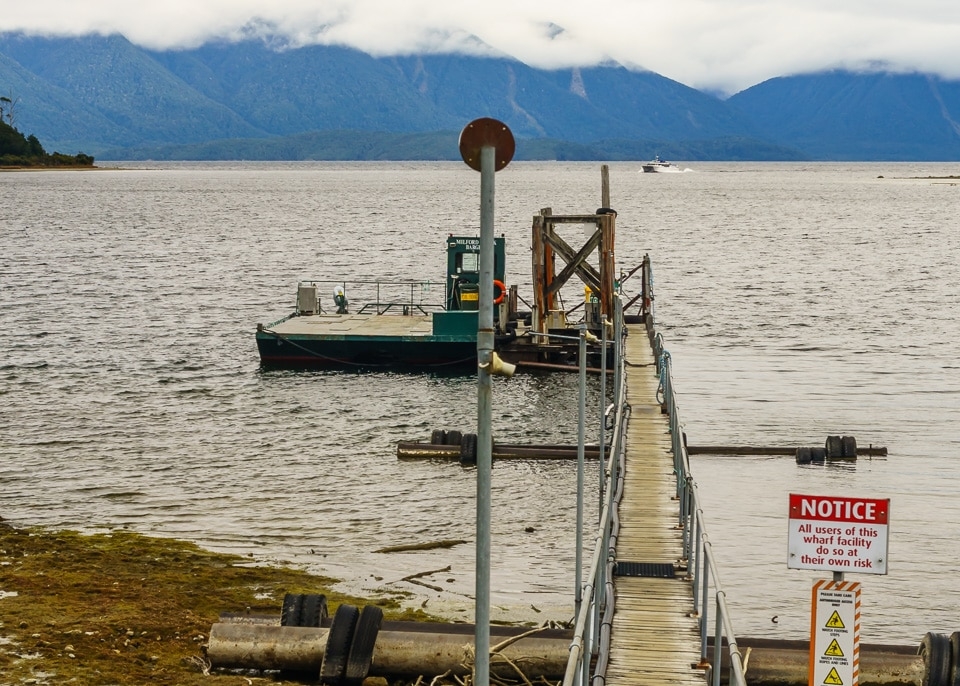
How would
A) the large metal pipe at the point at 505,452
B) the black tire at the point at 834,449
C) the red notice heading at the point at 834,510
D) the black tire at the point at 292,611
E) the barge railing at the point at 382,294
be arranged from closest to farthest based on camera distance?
the red notice heading at the point at 834,510 → the black tire at the point at 292,611 → the black tire at the point at 834,449 → the large metal pipe at the point at 505,452 → the barge railing at the point at 382,294

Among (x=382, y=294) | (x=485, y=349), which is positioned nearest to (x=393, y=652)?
(x=485, y=349)

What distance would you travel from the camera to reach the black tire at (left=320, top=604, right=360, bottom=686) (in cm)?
1620

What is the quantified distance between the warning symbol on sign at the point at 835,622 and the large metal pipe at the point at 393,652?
5.62 metres

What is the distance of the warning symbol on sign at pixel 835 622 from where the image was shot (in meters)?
10.7

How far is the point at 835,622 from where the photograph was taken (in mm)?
10727

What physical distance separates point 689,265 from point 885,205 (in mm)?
105650

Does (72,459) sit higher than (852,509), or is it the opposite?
(852,509)

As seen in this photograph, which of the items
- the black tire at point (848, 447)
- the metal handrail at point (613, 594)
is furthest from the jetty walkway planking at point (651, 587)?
the black tire at point (848, 447)

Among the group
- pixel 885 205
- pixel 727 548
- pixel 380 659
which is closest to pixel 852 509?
pixel 380 659

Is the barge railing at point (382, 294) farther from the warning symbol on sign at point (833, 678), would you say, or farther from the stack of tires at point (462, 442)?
the warning symbol on sign at point (833, 678)

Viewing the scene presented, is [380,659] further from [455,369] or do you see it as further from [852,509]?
[455,369]

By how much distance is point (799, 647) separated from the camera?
1623 cm

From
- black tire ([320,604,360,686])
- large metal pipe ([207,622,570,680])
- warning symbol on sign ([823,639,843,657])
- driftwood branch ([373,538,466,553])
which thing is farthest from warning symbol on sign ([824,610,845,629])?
driftwood branch ([373,538,466,553])

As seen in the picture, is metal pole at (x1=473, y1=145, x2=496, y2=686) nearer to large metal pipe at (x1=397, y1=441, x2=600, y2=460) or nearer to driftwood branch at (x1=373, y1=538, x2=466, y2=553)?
driftwood branch at (x1=373, y1=538, x2=466, y2=553)
